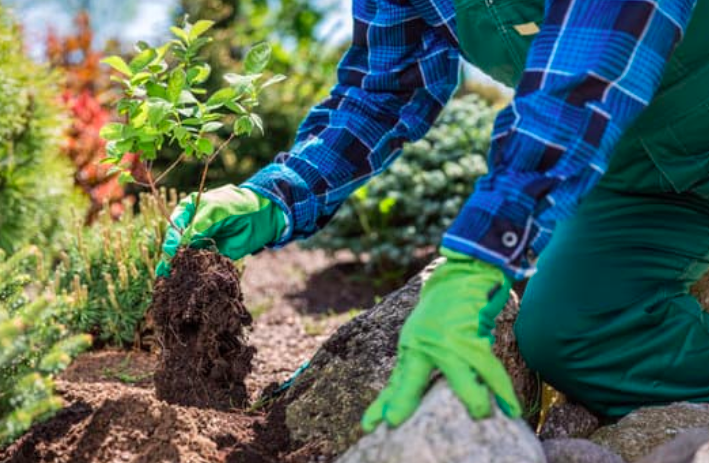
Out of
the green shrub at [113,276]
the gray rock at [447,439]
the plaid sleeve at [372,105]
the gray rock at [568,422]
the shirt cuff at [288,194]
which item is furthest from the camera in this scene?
the green shrub at [113,276]

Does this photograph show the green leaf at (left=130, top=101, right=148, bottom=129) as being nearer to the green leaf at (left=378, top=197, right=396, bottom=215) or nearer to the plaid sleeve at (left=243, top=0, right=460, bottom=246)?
the plaid sleeve at (left=243, top=0, right=460, bottom=246)

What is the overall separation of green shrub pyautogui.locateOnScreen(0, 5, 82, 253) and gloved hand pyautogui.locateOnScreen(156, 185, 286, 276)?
1441mm

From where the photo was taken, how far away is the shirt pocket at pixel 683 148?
2.17 metres

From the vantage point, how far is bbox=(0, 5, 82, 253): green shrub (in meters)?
3.46

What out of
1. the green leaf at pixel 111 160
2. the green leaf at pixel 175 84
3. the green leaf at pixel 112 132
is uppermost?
the green leaf at pixel 175 84

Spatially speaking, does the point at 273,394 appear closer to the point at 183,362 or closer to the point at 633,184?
the point at 183,362

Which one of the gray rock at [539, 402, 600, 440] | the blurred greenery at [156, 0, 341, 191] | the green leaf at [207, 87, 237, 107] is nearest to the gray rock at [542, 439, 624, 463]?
the gray rock at [539, 402, 600, 440]

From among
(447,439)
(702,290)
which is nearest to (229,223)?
(447,439)

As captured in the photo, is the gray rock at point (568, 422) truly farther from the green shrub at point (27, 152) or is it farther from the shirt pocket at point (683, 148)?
the green shrub at point (27, 152)

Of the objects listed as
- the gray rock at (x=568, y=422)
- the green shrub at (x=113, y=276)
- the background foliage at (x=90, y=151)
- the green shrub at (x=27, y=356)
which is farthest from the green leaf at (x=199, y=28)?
the background foliage at (x=90, y=151)

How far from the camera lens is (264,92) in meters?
5.14

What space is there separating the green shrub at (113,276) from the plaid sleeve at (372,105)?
0.66m

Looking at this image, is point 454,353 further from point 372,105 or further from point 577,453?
point 372,105

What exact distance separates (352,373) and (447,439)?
58 centimetres
